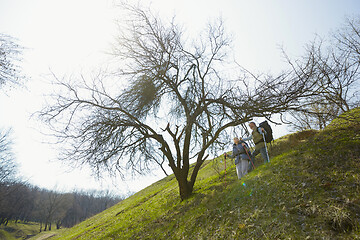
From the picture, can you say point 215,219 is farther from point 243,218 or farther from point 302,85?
point 302,85

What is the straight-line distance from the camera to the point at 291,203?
5234 millimetres

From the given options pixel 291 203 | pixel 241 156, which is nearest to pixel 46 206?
pixel 241 156

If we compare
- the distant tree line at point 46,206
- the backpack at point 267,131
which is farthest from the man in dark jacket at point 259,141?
the distant tree line at point 46,206

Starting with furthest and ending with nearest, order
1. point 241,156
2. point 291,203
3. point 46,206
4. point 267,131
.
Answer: point 46,206
point 241,156
point 267,131
point 291,203

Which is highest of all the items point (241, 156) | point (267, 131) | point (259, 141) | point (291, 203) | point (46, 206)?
point (46, 206)

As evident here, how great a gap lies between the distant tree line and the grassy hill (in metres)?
59.2

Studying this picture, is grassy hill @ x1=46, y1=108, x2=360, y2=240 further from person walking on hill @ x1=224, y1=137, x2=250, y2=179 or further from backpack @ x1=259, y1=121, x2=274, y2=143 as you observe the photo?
person walking on hill @ x1=224, y1=137, x2=250, y2=179

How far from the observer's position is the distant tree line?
6334 centimetres

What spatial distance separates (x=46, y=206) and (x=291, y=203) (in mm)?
91635

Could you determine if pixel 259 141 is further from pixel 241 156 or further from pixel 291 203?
pixel 291 203

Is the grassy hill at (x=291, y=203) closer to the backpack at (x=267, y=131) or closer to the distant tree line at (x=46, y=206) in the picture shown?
the backpack at (x=267, y=131)

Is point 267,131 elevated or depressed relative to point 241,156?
elevated

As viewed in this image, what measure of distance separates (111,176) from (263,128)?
8263 millimetres

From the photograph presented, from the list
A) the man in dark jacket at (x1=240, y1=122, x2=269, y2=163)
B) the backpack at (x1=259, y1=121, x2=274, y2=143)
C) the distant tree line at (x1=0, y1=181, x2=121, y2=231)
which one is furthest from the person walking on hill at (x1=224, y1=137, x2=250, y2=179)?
the distant tree line at (x1=0, y1=181, x2=121, y2=231)
